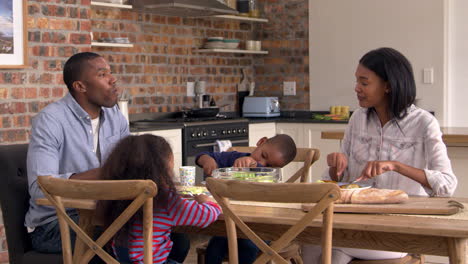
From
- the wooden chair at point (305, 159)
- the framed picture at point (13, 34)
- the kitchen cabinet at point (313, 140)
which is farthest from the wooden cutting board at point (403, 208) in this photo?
the kitchen cabinet at point (313, 140)

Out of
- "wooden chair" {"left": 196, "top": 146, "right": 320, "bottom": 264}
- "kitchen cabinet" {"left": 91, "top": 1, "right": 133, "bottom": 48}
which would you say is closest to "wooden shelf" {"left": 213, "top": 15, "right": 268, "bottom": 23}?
"kitchen cabinet" {"left": 91, "top": 1, "right": 133, "bottom": 48}

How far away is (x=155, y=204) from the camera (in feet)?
7.68

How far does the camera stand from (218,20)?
6.75 metres

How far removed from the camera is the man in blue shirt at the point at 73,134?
9.39 ft

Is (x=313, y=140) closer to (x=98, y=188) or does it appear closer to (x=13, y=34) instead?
(x=13, y=34)

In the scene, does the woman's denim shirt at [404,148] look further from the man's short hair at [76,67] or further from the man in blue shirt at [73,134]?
the man's short hair at [76,67]

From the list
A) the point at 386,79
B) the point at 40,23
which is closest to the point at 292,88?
the point at 40,23

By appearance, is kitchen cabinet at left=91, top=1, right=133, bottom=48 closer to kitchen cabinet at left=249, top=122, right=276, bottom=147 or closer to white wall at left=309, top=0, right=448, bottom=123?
kitchen cabinet at left=249, top=122, right=276, bottom=147

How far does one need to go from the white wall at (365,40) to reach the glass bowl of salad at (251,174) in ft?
12.0

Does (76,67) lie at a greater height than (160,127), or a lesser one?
greater

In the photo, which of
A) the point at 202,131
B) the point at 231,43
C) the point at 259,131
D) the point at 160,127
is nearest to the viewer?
the point at 160,127

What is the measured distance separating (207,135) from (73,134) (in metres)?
2.63

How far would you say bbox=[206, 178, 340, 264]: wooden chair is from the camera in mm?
2035

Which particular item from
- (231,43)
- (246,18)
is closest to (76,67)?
(231,43)
